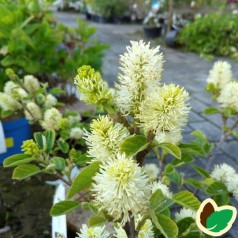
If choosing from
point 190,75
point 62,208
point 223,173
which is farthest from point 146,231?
point 190,75

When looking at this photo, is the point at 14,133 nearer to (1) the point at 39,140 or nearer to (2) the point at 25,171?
(1) the point at 39,140

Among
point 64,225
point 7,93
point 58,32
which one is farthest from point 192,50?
point 64,225

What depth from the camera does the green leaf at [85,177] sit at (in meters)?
0.86

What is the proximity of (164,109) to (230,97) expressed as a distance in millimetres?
731

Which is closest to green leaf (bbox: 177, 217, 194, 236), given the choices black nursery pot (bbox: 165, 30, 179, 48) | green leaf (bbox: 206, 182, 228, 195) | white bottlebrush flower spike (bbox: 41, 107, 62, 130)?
green leaf (bbox: 206, 182, 228, 195)

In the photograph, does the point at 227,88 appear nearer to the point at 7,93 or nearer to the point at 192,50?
Result: the point at 7,93

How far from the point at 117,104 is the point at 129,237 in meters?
0.32

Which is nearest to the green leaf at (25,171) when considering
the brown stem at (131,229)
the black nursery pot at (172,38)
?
the brown stem at (131,229)

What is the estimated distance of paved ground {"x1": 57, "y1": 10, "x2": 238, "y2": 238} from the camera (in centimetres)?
296

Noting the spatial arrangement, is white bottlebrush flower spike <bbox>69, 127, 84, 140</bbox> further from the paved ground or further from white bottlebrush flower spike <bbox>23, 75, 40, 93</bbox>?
the paved ground

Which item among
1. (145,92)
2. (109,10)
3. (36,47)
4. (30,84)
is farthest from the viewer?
(109,10)

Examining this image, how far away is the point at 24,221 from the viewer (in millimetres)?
1770

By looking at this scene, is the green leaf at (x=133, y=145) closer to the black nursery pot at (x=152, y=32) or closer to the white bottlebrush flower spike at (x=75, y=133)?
the white bottlebrush flower spike at (x=75, y=133)

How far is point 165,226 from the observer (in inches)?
33.1
